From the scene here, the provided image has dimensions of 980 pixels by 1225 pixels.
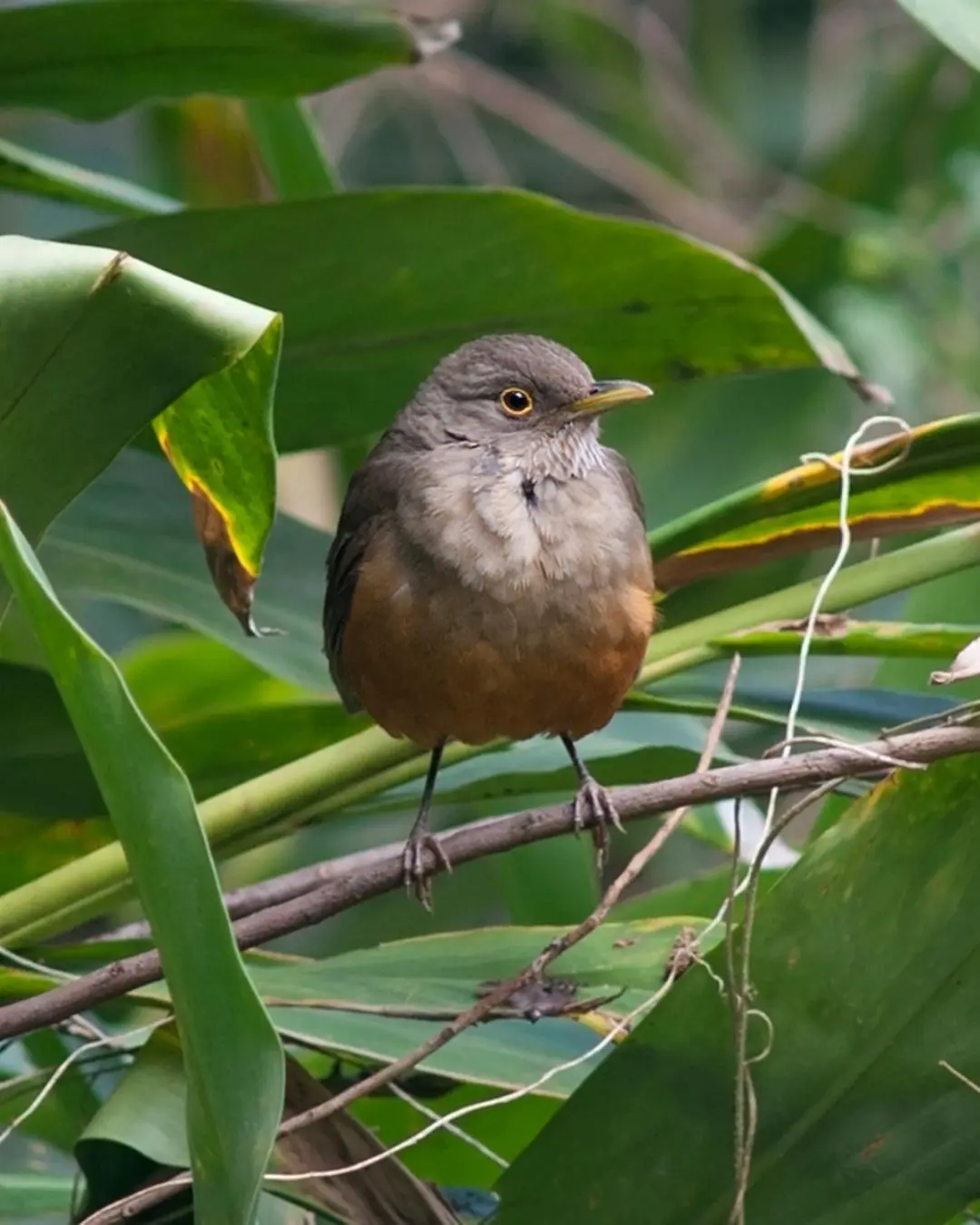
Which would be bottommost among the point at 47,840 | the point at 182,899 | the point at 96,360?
the point at 47,840

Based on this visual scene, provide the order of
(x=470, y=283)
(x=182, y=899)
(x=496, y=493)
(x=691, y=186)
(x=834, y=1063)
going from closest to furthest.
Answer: (x=182, y=899) → (x=834, y=1063) → (x=496, y=493) → (x=470, y=283) → (x=691, y=186)

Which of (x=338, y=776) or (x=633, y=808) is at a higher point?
(x=633, y=808)

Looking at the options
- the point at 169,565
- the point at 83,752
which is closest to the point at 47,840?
the point at 83,752

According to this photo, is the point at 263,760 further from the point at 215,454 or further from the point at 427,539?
the point at 215,454

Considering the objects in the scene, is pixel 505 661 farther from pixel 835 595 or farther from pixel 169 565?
pixel 169 565

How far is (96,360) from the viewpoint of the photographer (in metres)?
1.41

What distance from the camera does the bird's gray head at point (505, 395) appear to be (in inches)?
98.3

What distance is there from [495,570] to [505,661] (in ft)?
0.39

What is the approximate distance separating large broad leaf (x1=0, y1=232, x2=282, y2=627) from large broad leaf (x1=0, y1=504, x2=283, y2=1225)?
19cm

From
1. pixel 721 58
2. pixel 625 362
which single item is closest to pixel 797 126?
pixel 721 58

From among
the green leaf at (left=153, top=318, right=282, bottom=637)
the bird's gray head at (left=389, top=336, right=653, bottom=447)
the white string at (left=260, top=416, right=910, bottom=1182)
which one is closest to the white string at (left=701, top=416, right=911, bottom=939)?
the white string at (left=260, top=416, right=910, bottom=1182)

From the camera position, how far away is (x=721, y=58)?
6938mm

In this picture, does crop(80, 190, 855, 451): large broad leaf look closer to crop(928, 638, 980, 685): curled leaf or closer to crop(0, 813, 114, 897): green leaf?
crop(0, 813, 114, 897): green leaf

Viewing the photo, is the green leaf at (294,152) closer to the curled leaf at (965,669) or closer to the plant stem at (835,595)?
the plant stem at (835,595)
